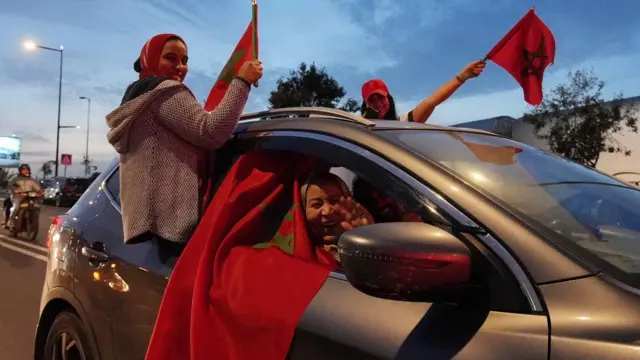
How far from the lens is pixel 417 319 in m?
1.47

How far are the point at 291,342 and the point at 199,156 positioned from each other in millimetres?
1029

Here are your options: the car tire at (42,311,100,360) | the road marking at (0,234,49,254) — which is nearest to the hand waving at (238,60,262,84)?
the car tire at (42,311,100,360)

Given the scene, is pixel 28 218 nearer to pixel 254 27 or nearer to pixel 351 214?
pixel 254 27

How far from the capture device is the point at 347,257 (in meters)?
1.41

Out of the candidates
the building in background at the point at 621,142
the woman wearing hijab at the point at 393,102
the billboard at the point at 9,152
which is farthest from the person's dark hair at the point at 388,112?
the billboard at the point at 9,152

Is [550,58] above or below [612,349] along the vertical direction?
above

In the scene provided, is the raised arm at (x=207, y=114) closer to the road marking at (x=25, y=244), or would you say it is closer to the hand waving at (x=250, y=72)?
the hand waving at (x=250, y=72)

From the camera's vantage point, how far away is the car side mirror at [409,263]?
4.42 feet

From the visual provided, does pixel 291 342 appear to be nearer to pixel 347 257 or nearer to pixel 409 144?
pixel 347 257

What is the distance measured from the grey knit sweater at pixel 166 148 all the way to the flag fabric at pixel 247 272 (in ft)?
0.48

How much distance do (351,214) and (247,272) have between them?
0.52 metres

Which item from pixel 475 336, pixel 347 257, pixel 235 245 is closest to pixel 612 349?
pixel 475 336

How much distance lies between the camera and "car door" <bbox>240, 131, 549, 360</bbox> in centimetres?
133

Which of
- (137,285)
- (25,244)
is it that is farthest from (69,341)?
(25,244)
